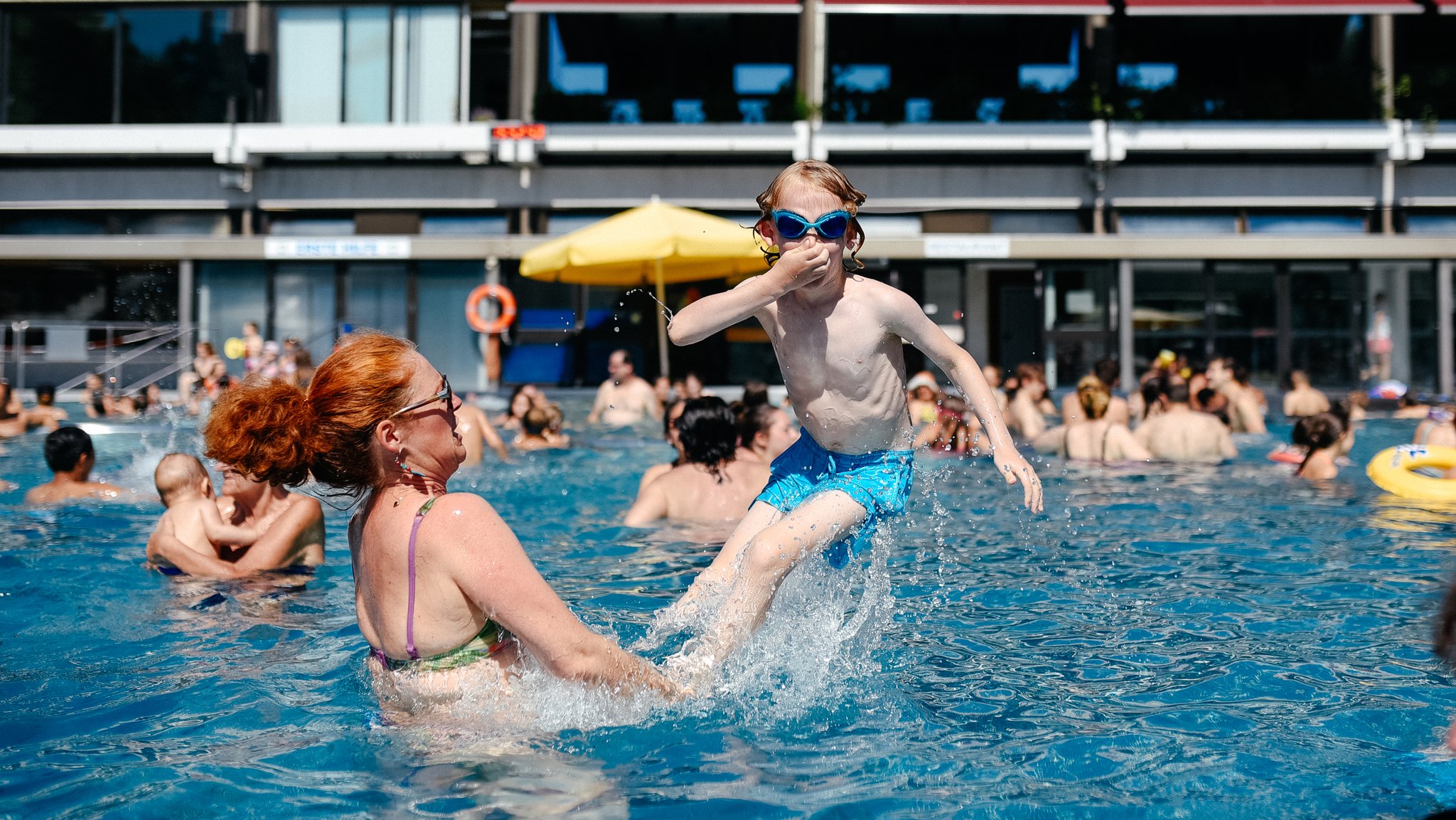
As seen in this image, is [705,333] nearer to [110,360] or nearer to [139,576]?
[139,576]

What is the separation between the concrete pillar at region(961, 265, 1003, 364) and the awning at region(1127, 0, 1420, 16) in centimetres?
523

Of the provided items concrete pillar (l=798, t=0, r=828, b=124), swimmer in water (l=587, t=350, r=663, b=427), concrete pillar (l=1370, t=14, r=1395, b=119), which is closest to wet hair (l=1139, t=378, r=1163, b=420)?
swimmer in water (l=587, t=350, r=663, b=427)

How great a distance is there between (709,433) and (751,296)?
369cm

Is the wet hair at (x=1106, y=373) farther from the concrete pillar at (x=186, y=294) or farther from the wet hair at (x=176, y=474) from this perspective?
the concrete pillar at (x=186, y=294)

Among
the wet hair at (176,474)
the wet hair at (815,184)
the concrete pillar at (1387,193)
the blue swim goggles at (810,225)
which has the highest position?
the concrete pillar at (1387,193)

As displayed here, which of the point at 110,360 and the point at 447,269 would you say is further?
the point at 447,269

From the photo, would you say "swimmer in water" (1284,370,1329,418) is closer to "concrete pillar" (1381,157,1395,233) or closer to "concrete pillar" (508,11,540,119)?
"concrete pillar" (1381,157,1395,233)

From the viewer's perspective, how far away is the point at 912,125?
70.0 ft

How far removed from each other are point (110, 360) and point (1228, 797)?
20.5 meters

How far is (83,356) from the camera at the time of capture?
65.3ft

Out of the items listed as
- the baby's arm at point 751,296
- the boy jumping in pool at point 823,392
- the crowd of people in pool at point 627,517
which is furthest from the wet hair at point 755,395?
the baby's arm at point 751,296

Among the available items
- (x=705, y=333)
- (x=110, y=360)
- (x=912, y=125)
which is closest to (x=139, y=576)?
(x=705, y=333)

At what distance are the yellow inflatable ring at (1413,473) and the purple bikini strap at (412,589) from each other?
307 inches

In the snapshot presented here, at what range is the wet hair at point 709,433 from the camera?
7.08m
